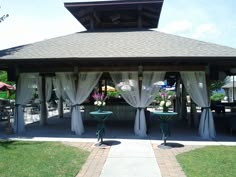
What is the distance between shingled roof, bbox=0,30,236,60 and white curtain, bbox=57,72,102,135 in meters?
1.04

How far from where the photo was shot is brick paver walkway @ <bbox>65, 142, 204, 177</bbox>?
21.5 ft

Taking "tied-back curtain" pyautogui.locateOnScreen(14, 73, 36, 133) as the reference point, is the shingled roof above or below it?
above

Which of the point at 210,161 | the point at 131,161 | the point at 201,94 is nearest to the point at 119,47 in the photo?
the point at 201,94

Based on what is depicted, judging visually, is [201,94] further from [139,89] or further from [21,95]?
[21,95]

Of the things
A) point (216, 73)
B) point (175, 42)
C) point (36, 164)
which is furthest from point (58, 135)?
point (216, 73)

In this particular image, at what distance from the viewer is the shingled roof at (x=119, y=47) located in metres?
10.9

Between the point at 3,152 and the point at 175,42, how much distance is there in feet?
Result: 26.3

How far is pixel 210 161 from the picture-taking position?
7.47 meters

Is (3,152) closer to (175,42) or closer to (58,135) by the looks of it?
(58,135)

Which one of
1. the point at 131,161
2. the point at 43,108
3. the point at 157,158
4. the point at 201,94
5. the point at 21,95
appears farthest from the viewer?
the point at 43,108

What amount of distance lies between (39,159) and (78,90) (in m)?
4.64

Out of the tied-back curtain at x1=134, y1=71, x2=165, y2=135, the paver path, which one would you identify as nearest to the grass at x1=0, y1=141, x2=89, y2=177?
the paver path

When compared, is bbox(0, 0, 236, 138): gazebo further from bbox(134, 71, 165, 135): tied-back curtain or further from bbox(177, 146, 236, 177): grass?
bbox(177, 146, 236, 177): grass

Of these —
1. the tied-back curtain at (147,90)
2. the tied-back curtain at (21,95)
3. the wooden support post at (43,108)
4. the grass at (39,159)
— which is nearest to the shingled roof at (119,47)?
the tied-back curtain at (147,90)
